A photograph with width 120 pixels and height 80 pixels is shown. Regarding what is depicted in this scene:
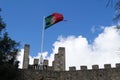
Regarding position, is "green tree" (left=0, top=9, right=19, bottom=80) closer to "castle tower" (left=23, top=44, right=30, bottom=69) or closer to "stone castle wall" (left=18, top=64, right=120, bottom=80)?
"stone castle wall" (left=18, top=64, right=120, bottom=80)

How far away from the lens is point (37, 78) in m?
23.1

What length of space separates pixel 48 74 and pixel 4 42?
4109 mm

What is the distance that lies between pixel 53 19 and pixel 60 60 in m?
4.15

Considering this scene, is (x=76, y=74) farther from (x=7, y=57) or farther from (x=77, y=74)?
(x=7, y=57)

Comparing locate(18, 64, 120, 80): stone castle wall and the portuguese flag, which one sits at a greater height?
the portuguese flag

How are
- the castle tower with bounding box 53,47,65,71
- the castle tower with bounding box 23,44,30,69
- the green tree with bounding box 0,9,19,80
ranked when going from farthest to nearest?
the castle tower with bounding box 23,44,30,69, the castle tower with bounding box 53,47,65,71, the green tree with bounding box 0,9,19,80

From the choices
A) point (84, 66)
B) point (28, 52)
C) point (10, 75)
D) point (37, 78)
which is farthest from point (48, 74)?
point (28, 52)

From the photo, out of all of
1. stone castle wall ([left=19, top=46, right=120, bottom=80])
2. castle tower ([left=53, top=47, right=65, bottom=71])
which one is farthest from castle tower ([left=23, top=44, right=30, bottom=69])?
stone castle wall ([left=19, top=46, right=120, bottom=80])

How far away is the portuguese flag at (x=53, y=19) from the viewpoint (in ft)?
83.3

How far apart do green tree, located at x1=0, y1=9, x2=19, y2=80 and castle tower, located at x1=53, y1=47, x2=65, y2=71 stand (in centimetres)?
658

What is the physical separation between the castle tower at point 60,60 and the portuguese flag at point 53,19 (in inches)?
144

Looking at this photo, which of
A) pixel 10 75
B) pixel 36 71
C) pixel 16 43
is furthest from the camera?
pixel 36 71

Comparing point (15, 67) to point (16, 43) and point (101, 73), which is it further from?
point (101, 73)

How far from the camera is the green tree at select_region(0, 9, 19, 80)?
19.6m
